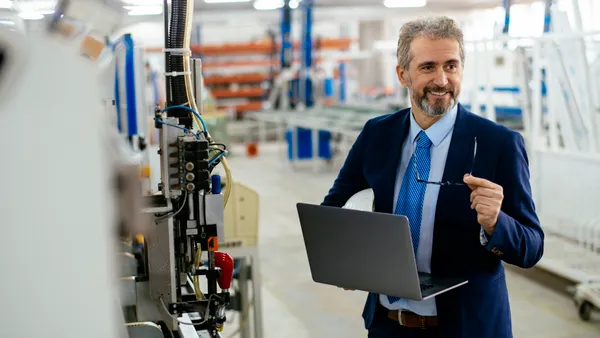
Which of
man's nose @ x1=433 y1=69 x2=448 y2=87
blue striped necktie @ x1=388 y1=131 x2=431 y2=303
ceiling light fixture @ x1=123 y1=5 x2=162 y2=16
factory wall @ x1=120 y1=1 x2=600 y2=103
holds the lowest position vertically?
blue striped necktie @ x1=388 y1=131 x2=431 y2=303

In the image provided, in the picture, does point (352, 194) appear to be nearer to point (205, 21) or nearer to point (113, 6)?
point (113, 6)

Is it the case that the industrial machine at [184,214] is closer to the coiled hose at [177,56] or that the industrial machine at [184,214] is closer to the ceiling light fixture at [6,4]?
the coiled hose at [177,56]

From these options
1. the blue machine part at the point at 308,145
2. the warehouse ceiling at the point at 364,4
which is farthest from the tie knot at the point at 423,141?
the warehouse ceiling at the point at 364,4

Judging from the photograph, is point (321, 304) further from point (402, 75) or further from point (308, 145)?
point (308, 145)

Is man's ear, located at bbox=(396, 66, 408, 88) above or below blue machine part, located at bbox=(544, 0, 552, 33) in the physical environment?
below

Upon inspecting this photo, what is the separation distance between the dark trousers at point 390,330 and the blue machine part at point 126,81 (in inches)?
90.5

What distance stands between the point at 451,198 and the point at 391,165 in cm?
20

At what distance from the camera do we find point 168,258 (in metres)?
1.95

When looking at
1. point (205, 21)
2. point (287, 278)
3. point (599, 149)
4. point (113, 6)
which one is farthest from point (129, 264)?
point (205, 21)

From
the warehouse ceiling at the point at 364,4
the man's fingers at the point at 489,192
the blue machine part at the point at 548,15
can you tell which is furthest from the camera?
the warehouse ceiling at the point at 364,4

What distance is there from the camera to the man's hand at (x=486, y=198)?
62.1 inches

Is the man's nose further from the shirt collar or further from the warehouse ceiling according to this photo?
the warehouse ceiling

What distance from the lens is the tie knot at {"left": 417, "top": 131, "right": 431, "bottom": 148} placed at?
1.82 m

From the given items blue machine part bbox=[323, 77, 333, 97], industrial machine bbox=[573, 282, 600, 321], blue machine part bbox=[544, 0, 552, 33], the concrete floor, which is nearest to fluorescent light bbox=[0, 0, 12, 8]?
the concrete floor
